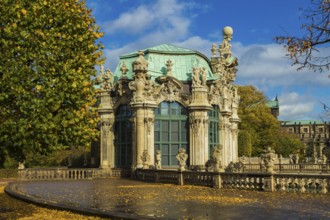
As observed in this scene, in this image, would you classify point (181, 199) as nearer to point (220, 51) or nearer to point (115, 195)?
point (115, 195)

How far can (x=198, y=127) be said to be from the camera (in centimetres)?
3194

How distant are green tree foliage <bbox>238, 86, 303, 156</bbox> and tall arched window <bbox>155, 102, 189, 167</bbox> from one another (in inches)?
1055

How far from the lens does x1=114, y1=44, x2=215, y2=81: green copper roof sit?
34219 mm

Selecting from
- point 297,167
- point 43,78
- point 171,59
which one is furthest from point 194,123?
point 43,78

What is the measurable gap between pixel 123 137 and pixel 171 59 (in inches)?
286

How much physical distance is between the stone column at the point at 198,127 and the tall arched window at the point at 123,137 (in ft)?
15.1

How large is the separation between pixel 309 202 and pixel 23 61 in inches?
434

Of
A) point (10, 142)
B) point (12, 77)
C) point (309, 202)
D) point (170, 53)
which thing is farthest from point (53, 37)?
point (170, 53)

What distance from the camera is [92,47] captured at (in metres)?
12.8

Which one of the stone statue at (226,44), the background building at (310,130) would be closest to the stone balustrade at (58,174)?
the stone statue at (226,44)

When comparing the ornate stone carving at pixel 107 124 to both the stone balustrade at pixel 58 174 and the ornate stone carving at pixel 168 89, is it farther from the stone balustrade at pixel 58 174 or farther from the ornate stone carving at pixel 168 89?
the ornate stone carving at pixel 168 89

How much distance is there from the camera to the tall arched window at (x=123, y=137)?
33.2 m

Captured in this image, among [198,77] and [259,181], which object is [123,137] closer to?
[198,77]

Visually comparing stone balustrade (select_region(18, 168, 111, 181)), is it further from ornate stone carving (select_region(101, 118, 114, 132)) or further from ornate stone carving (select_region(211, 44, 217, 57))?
ornate stone carving (select_region(211, 44, 217, 57))
